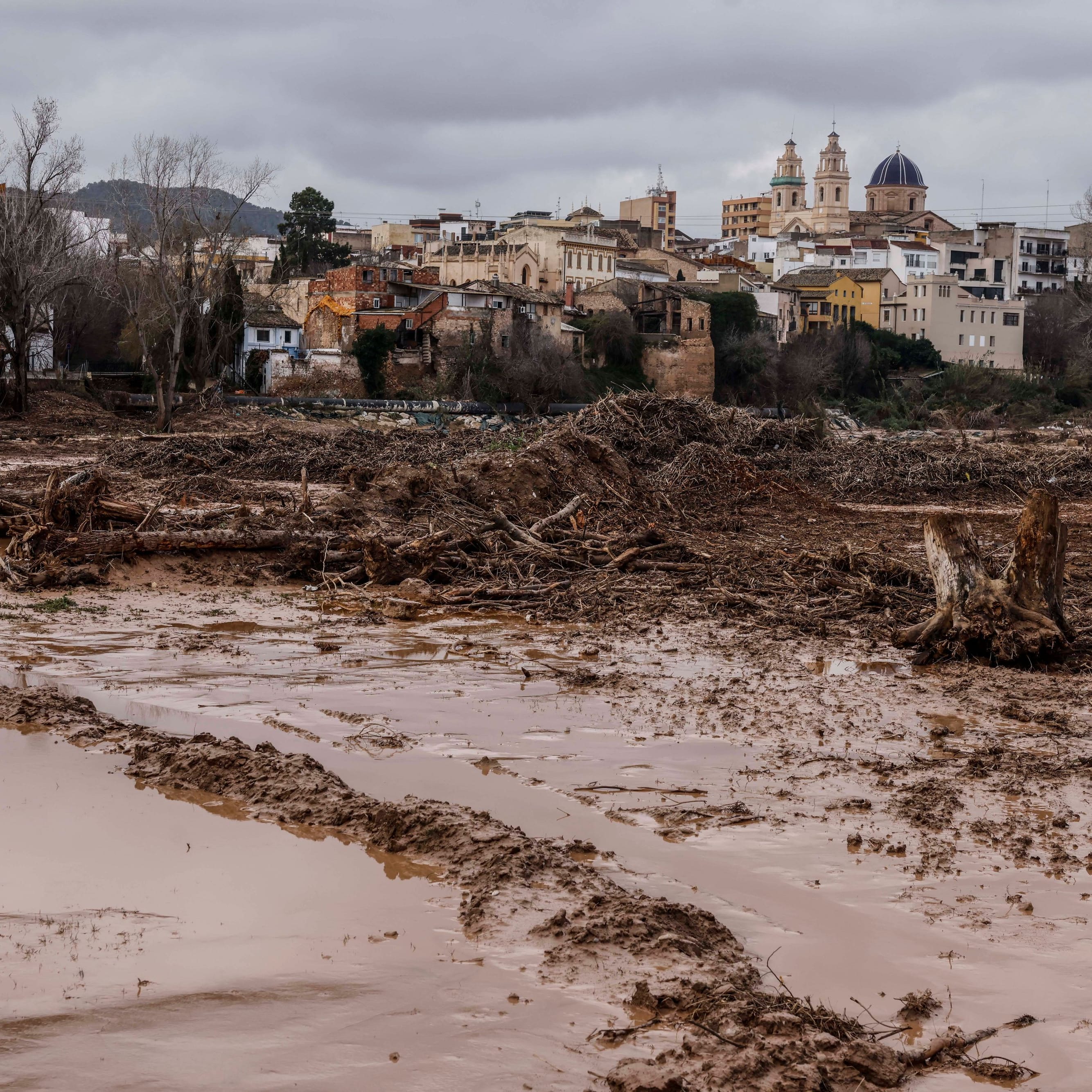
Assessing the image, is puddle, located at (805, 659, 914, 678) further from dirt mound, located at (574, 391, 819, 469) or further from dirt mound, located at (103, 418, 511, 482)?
dirt mound, located at (574, 391, 819, 469)

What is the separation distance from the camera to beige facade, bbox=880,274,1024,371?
83.9 m

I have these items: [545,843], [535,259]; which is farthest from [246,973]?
[535,259]

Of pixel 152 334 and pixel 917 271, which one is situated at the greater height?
pixel 917 271

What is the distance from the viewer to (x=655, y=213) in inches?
4680

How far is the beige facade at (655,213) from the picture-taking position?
120 meters

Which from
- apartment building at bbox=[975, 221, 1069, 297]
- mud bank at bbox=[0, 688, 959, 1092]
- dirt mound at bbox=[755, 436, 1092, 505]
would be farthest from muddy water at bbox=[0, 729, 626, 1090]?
apartment building at bbox=[975, 221, 1069, 297]

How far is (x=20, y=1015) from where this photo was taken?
143 inches

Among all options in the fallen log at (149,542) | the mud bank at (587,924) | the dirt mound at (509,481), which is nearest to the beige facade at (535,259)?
the dirt mound at (509,481)

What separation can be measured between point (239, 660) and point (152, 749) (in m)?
2.51

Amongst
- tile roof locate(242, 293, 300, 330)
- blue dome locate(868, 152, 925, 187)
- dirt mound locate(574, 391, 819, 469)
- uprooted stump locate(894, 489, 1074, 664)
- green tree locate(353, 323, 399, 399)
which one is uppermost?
blue dome locate(868, 152, 925, 187)

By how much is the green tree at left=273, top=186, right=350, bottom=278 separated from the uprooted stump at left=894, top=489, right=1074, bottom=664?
6746 centimetres

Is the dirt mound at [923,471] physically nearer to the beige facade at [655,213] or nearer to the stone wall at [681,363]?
the stone wall at [681,363]

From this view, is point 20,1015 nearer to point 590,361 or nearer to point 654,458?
point 654,458

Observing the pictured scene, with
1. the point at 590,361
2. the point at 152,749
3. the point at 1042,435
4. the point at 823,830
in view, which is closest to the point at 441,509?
the point at 152,749
